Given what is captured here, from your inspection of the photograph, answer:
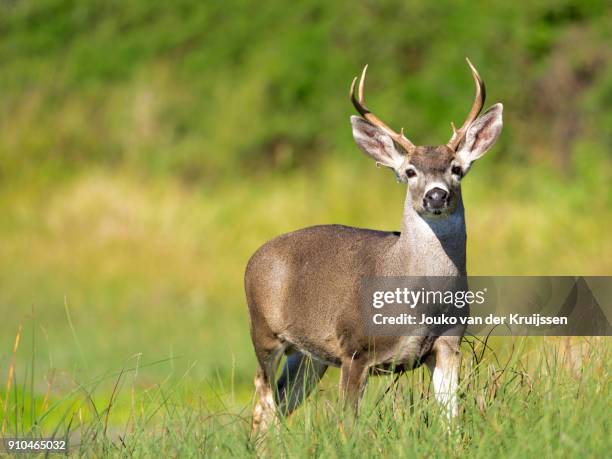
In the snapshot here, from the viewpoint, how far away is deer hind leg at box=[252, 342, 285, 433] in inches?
291

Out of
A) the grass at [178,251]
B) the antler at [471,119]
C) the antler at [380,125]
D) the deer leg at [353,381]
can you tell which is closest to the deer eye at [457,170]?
the antler at [471,119]

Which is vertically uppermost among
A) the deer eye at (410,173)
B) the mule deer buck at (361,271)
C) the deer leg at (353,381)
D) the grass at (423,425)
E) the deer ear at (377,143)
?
the deer ear at (377,143)

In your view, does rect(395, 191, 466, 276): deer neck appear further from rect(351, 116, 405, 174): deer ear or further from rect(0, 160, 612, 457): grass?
rect(0, 160, 612, 457): grass

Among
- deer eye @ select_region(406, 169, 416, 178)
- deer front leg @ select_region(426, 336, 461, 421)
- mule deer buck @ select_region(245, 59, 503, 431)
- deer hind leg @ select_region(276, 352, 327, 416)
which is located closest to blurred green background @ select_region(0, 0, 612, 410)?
deer hind leg @ select_region(276, 352, 327, 416)

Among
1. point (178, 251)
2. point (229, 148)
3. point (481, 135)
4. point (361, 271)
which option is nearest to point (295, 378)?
point (361, 271)

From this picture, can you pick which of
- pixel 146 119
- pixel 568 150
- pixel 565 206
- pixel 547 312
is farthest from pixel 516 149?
pixel 547 312

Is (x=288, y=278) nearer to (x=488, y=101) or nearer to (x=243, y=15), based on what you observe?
(x=488, y=101)

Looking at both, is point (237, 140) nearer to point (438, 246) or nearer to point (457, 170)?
point (457, 170)

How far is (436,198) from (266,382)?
172cm

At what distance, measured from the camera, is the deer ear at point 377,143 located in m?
7.09

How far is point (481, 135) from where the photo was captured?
23.2 ft

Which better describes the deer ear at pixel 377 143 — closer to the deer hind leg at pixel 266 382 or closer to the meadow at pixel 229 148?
the deer hind leg at pixel 266 382

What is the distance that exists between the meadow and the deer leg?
5655 mm

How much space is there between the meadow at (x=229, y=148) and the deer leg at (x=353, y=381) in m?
5.66
